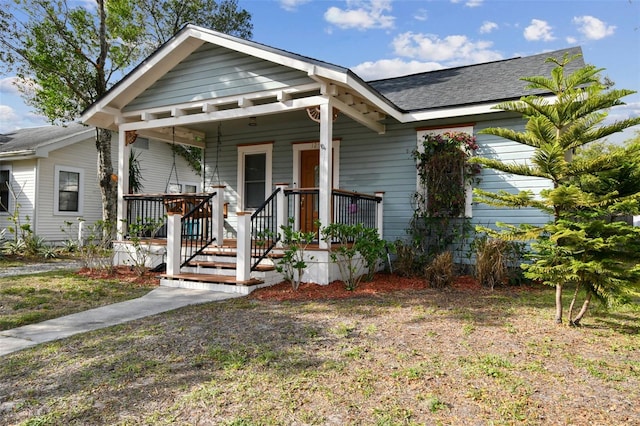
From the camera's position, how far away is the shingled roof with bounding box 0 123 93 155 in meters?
13.9

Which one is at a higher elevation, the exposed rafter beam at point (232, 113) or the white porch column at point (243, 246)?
the exposed rafter beam at point (232, 113)

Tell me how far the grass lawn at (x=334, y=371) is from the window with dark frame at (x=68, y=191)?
1238 centimetres

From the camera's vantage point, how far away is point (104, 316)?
500 centimetres

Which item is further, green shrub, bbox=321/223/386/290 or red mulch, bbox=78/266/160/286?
red mulch, bbox=78/266/160/286

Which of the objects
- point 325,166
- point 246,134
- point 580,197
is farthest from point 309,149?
point 580,197

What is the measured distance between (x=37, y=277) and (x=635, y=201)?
918cm

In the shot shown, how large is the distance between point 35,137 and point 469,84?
15.8 metres

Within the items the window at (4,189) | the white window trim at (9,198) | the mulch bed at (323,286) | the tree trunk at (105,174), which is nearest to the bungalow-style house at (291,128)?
the mulch bed at (323,286)

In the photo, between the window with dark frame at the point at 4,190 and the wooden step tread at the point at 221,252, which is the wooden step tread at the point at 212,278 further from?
the window with dark frame at the point at 4,190

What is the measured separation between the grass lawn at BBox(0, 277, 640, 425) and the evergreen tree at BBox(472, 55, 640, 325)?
2.03 feet

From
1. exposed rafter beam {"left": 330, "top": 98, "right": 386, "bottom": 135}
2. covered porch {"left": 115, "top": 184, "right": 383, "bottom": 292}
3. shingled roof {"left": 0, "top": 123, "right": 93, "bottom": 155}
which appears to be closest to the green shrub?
covered porch {"left": 115, "top": 184, "right": 383, "bottom": 292}

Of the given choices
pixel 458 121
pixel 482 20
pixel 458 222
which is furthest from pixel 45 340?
pixel 482 20

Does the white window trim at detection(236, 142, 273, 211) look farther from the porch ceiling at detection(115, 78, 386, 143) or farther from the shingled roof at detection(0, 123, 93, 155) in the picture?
the shingled roof at detection(0, 123, 93, 155)

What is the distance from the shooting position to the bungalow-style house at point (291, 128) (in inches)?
266
